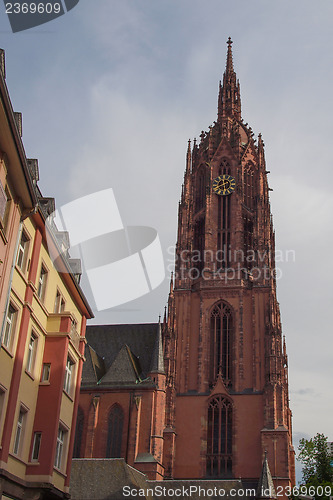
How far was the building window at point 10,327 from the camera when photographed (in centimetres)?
1697

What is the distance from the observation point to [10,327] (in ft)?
56.9

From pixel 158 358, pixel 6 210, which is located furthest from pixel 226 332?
pixel 6 210

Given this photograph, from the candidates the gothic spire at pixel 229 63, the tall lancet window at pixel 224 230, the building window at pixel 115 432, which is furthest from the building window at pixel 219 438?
the gothic spire at pixel 229 63

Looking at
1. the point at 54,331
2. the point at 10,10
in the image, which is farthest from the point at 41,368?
the point at 10,10

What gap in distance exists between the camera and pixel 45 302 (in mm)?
20375

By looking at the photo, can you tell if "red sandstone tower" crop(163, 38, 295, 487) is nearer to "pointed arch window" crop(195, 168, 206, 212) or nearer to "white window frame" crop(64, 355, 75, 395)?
"pointed arch window" crop(195, 168, 206, 212)

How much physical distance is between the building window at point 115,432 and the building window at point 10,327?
31.7 m

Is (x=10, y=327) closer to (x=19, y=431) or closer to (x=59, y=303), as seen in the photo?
(x=19, y=431)

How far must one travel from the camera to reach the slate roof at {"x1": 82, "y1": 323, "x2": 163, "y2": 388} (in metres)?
50.1

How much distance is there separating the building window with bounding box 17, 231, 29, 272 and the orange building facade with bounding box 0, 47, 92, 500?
30 millimetres

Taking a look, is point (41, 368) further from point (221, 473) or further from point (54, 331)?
point (221, 473)

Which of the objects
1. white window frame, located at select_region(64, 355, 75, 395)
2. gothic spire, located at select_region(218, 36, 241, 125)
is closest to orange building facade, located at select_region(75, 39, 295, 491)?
gothic spire, located at select_region(218, 36, 241, 125)

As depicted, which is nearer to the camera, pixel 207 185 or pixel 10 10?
pixel 10 10

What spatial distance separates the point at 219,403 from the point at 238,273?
1102 cm
